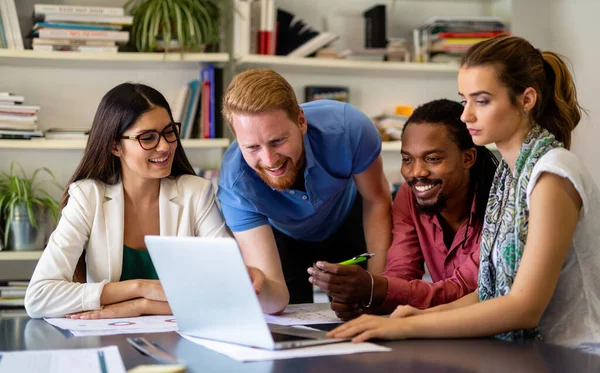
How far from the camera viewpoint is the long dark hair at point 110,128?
2.17 meters

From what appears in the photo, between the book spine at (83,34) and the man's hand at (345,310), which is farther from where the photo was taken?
the book spine at (83,34)

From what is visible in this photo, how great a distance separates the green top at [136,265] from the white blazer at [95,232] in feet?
0.20

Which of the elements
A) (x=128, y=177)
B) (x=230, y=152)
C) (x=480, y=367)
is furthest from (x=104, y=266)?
(x=480, y=367)

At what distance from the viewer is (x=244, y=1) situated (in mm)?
3635

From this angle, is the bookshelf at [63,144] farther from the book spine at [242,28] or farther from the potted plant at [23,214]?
the book spine at [242,28]

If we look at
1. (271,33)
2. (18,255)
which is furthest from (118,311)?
(271,33)

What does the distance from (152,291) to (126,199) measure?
0.43 meters

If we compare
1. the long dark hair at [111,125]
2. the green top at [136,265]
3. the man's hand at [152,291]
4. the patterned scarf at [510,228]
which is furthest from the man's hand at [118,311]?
the patterned scarf at [510,228]

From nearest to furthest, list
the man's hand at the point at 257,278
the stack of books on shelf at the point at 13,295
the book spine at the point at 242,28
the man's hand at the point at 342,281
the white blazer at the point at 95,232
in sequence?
1. the man's hand at the point at 342,281
2. the man's hand at the point at 257,278
3. the white blazer at the point at 95,232
4. the stack of books on shelf at the point at 13,295
5. the book spine at the point at 242,28

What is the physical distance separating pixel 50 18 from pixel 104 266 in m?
1.81

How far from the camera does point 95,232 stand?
2.11 meters

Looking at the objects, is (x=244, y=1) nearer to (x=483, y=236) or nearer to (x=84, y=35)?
(x=84, y=35)

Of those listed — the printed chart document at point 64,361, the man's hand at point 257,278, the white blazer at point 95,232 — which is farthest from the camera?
the white blazer at point 95,232

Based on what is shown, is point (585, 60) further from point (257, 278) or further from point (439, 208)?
point (257, 278)
